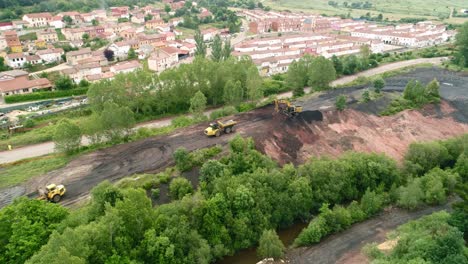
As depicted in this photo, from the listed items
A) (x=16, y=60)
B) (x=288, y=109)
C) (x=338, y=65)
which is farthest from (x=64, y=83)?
(x=338, y=65)

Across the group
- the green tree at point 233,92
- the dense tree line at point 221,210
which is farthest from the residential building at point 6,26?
the dense tree line at point 221,210

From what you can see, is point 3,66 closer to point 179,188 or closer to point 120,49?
point 120,49

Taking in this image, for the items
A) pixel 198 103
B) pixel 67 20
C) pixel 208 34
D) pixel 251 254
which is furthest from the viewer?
pixel 208 34

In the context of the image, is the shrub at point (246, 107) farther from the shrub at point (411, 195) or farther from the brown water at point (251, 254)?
the shrub at point (411, 195)

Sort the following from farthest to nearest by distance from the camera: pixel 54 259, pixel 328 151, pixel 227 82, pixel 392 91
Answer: pixel 392 91 → pixel 227 82 → pixel 328 151 → pixel 54 259

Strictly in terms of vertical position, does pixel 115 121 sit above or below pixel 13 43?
below

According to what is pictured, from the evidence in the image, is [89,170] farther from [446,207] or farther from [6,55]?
[6,55]

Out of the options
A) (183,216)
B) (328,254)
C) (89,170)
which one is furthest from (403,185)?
(89,170)

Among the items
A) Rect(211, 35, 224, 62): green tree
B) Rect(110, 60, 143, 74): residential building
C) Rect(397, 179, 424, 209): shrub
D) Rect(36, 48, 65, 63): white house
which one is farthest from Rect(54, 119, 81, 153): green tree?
Rect(36, 48, 65, 63): white house
